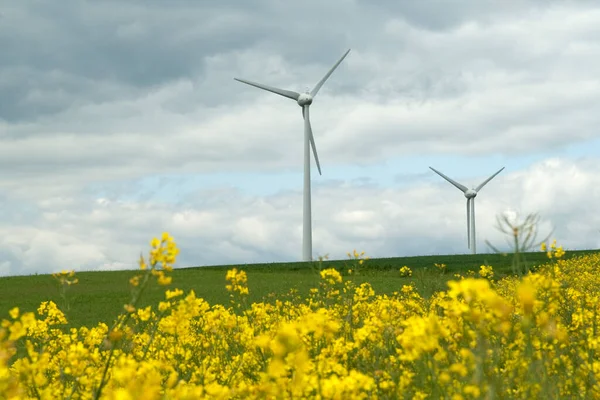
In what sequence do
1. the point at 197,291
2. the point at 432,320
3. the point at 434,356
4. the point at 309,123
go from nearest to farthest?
the point at 432,320
the point at 434,356
the point at 197,291
the point at 309,123

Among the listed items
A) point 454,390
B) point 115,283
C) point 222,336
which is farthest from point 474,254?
point 454,390

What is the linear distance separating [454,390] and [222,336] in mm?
4524

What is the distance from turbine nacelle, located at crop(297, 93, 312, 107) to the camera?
4406cm

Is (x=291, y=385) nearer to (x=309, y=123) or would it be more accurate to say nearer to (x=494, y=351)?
(x=494, y=351)

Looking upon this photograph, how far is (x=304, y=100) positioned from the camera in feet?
145

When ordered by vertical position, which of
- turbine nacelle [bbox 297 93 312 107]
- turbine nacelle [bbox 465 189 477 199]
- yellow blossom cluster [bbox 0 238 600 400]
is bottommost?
yellow blossom cluster [bbox 0 238 600 400]

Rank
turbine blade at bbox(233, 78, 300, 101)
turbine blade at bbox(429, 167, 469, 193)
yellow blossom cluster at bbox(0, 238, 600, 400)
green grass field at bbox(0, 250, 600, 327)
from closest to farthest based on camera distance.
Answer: yellow blossom cluster at bbox(0, 238, 600, 400) → green grass field at bbox(0, 250, 600, 327) → turbine blade at bbox(233, 78, 300, 101) → turbine blade at bbox(429, 167, 469, 193)

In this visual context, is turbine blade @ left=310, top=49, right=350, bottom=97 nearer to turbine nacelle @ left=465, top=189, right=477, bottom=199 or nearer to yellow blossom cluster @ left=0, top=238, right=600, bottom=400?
turbine nacelle @ left=465, top=189, right=477, bottom=199

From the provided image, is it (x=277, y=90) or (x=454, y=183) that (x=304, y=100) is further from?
(x=454, y=183)

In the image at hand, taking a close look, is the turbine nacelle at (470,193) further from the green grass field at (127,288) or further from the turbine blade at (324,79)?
the turbine blade at (324,79)

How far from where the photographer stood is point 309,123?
42562 mm

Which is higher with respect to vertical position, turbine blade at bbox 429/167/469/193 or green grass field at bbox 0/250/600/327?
turbine blade at bbox 429/167/469/193

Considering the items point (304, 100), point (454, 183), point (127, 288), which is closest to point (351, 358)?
point (127, 288)

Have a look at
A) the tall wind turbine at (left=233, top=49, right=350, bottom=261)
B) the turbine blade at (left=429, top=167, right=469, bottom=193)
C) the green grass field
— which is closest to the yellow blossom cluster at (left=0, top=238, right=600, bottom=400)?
the green grass field
